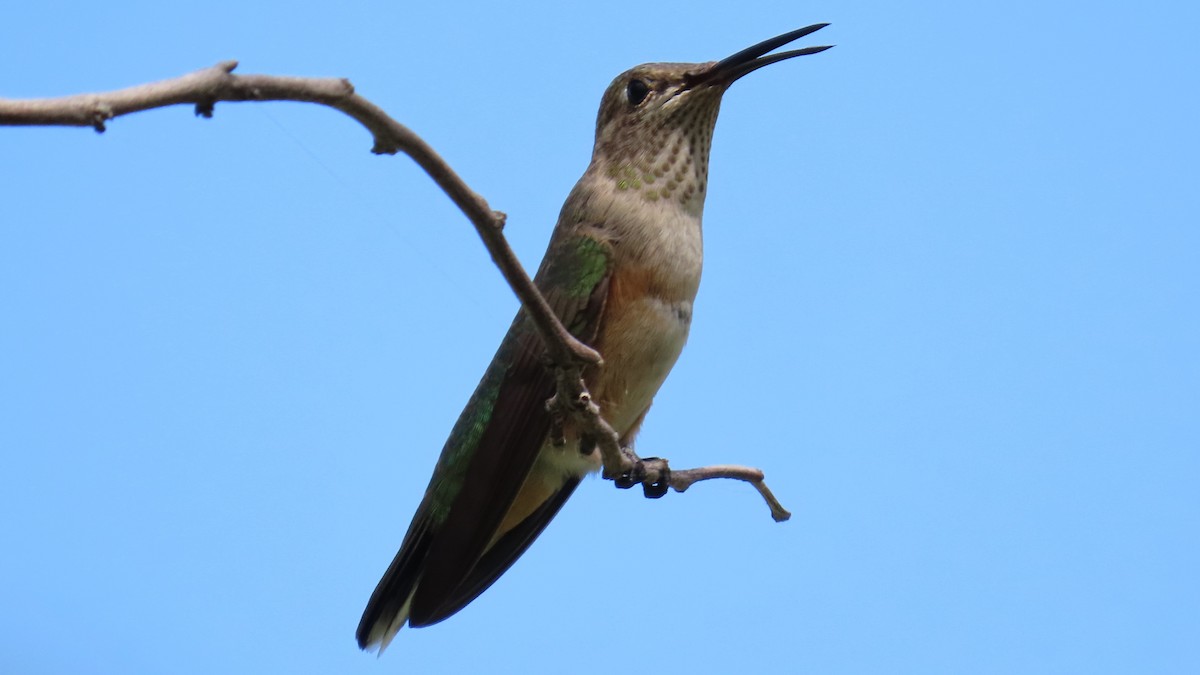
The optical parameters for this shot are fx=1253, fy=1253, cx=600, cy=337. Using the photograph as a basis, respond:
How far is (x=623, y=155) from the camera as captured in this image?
5.17 m

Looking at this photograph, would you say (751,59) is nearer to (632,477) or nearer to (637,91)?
(637,91)

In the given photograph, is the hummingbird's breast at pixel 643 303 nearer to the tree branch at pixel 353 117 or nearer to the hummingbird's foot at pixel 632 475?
the hummingbird's foot at pixel 632 475

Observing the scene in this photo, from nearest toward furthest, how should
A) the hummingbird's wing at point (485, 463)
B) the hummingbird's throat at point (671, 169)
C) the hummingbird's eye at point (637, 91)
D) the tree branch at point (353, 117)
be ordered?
the tree branch at point (353, 117) < the hummingbird's wing at point (485, 463) < the hummingbird's throat at point (671, 169) < the hummingbird's eye at point (637, 91)

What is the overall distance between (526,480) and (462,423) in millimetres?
398

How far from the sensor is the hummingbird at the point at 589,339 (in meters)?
4.63

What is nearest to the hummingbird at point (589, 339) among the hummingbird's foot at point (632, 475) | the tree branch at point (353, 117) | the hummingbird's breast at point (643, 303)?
the hummingbird's breast at point (643, 303)

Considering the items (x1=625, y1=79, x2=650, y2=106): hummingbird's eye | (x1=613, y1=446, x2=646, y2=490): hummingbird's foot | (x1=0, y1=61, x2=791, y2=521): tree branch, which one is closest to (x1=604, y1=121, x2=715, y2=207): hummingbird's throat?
(x1=625, y1=79, x2=650, y2=106): hummingbird's eye

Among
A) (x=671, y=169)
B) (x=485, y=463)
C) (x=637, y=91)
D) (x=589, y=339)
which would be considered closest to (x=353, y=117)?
(x=589, y=339)

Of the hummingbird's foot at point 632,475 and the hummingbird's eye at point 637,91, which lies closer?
the hummingbird's foot at point 632,475

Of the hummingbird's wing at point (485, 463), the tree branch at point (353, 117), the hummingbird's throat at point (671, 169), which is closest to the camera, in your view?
the tree branch at point (353, 117)

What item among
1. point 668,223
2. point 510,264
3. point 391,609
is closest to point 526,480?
point 391,609

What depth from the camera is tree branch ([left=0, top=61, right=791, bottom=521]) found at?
2.04m

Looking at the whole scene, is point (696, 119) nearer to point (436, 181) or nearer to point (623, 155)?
point (623, 155)

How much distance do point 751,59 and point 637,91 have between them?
1.86 ft
